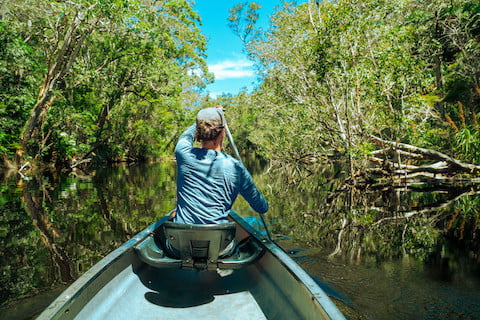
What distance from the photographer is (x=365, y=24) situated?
9.27 metres

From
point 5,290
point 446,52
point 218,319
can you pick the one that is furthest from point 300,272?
point 446,52

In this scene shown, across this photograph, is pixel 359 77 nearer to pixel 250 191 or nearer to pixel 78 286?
pixel 250 191

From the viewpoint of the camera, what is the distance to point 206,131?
8.40 ft

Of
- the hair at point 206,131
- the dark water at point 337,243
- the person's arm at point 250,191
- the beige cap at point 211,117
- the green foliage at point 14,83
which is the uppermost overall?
the green foliage at point 14,83

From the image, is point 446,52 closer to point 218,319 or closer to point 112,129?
point 218,319

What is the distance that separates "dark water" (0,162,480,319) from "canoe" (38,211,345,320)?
0.81 m

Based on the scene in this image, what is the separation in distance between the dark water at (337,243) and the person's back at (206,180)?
144 centimetres

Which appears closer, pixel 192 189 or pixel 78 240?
pixel 192 189

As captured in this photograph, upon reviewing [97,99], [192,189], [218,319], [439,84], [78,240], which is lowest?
[78,240]

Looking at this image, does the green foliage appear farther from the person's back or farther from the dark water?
the person's back

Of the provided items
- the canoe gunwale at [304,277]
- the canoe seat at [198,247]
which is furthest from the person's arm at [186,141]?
the canoe gunwale at [304,277]

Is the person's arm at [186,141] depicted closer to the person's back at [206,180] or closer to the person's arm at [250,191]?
the person's back at [206,180]

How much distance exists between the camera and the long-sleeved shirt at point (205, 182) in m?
2.42

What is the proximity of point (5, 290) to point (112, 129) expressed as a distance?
26.2 meters
